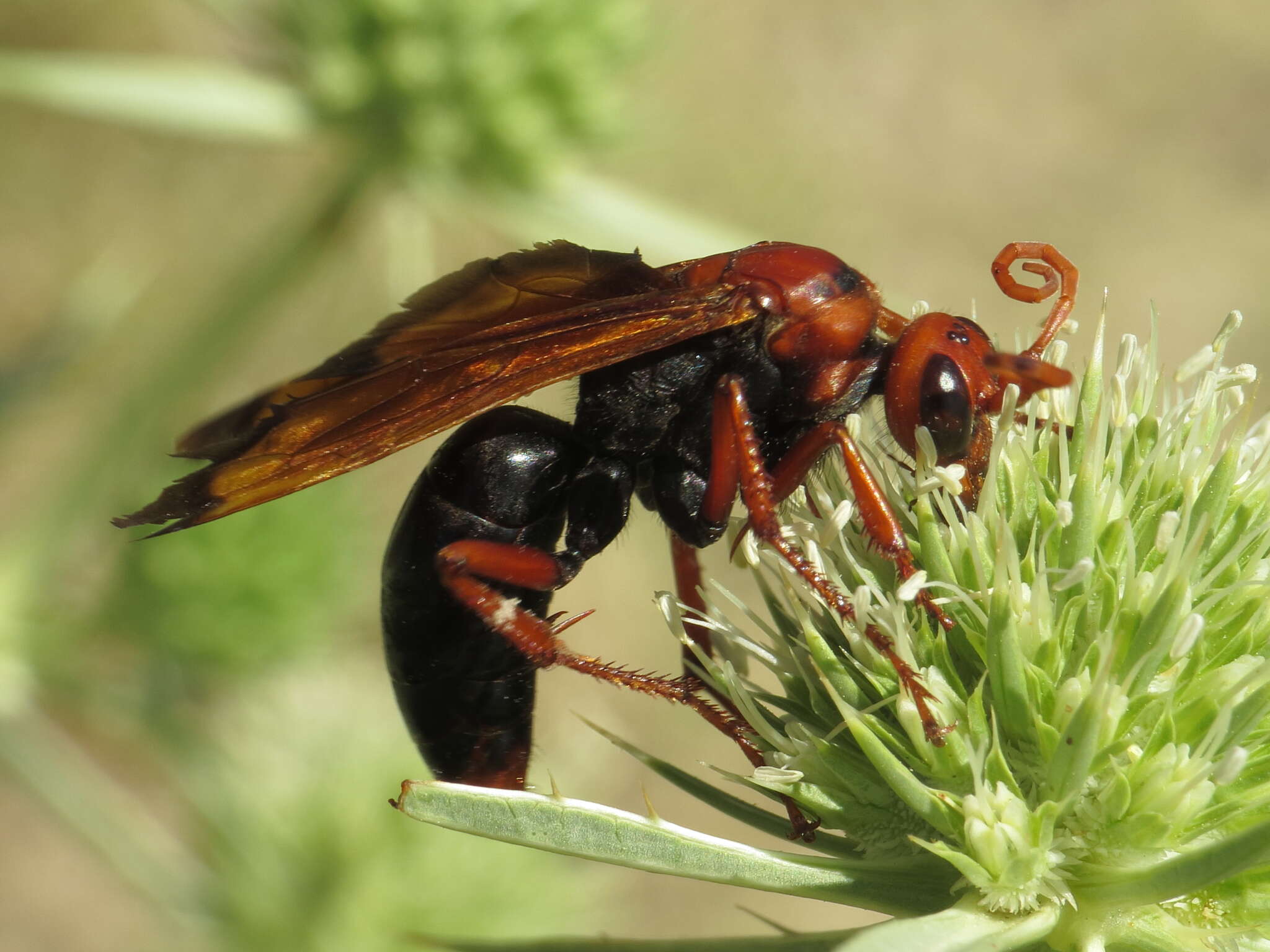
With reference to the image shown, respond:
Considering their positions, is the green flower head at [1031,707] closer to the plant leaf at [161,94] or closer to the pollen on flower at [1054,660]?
the pollen on flower at [1054,660]

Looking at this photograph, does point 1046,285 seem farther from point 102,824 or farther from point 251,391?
point 251,391

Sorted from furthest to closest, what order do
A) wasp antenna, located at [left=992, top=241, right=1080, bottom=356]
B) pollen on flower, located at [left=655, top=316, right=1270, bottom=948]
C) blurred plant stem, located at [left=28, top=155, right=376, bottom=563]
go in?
1. blurred plant stem, located at [left=28, top=155, right=376, bottom=563]
2. wasp antenna, located at [left=992, top=241, right=1080, bottom=356]
3. pollen on flower, located at [left=655, top=316, right=1270, bottom=948]

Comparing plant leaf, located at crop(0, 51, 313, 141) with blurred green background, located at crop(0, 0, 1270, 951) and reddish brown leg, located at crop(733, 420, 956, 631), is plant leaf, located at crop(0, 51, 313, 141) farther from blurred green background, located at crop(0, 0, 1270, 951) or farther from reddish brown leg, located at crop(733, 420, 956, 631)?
reddish brown leg, located at crop(733, 420, 956, 631)

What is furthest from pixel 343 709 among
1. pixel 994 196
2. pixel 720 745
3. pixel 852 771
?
pixel 994 196

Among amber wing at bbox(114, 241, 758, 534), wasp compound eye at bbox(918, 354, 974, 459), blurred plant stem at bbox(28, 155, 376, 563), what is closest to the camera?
amber wing at bbox(114, 241, 758, 534)

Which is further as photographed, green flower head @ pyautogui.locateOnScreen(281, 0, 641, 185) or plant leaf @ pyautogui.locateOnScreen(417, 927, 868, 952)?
green flower head @ pyautogui.locateOnScreen(281, 0, 641, 185)

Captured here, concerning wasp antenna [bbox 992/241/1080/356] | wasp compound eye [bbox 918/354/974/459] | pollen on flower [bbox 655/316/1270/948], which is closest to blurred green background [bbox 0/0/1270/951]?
pollen on flower [bbox 655/316/1270/948]

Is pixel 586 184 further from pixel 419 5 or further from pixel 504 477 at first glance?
pixel 504 477

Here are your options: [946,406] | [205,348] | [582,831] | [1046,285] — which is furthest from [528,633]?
[205,348]
